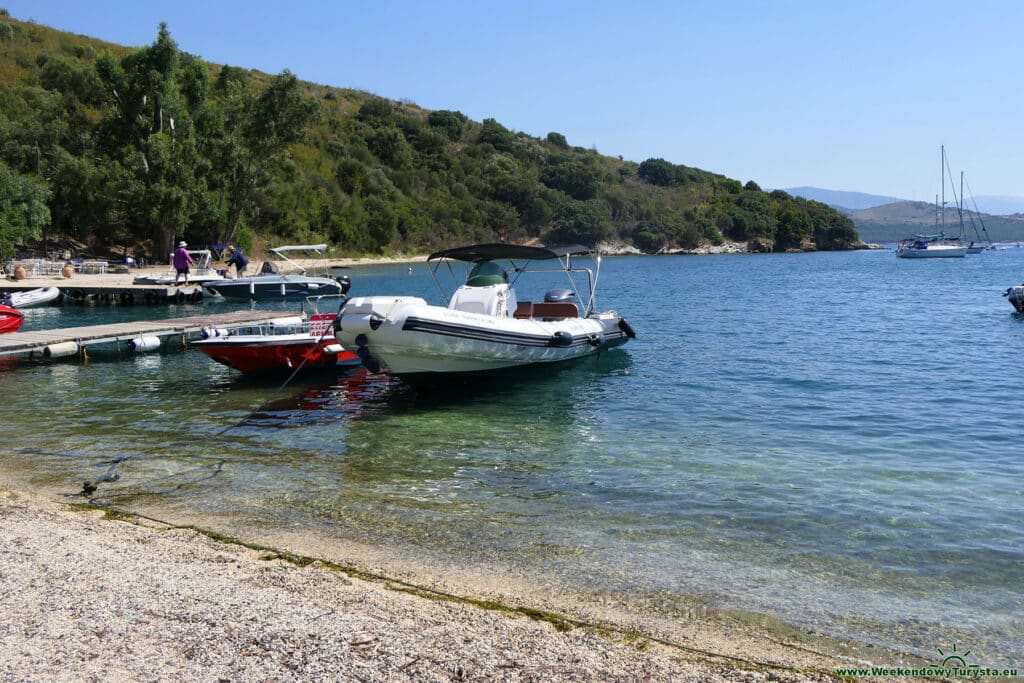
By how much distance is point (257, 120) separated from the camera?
5344cm

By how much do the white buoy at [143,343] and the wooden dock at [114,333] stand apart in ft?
0.66

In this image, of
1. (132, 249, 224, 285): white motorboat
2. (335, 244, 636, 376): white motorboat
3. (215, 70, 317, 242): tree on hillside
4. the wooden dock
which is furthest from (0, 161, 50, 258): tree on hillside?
(335, 244, 636, 376): white motorboat

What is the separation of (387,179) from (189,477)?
80854mm

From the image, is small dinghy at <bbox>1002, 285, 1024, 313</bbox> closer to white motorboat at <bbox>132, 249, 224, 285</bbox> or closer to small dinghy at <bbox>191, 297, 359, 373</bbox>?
small dinghy at <bbox>191, 297, 359, 373</bbox>

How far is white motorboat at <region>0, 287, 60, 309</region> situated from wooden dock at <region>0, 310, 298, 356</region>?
1197cm

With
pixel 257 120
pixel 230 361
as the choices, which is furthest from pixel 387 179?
pixel 230 361

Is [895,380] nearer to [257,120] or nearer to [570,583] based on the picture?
[570,583]

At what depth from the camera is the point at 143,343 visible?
19688 millimetres

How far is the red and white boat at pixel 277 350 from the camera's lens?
16.1 metres

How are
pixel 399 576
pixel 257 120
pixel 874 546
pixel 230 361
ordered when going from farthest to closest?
pixel 257 120 < pixel 230 361 < pixel 874 546 < pixel 399 576

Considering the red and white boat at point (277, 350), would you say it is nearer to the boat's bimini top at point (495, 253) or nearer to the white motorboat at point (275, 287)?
the boat's bimini top at point (495, 253)

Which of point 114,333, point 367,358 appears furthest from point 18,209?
point 367,358

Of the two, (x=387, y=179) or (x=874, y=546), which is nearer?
(x=874, y=546)

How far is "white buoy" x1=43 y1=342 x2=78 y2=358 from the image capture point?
1825cm
